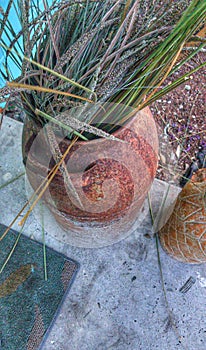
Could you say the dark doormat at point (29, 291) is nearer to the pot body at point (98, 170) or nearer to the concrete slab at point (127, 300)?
the concrete slab at point (127, 300)

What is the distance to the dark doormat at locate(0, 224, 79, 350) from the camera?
1.09 m

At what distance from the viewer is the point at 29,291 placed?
1146mm

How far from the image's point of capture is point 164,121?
4.94 ft

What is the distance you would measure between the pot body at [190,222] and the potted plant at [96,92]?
14cm

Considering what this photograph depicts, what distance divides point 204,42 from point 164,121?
33.9 inches

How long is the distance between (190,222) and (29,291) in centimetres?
53

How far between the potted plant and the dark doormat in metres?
0.28

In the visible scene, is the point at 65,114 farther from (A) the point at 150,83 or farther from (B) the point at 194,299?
(B) the point at 194,299

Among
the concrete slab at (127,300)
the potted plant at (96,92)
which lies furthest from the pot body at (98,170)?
the concrete slab at (127,300)

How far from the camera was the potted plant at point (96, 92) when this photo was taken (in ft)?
2.25

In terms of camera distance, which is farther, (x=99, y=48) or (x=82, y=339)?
(x=82, y=339)

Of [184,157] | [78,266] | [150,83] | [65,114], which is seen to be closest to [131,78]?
[150,83]

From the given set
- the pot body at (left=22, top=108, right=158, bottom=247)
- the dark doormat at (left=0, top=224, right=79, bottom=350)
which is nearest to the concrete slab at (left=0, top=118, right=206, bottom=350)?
the dark doormat at (left=0, top=224, right=79, bottom=350)

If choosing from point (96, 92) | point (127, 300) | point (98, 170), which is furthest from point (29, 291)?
point (96, 92)
